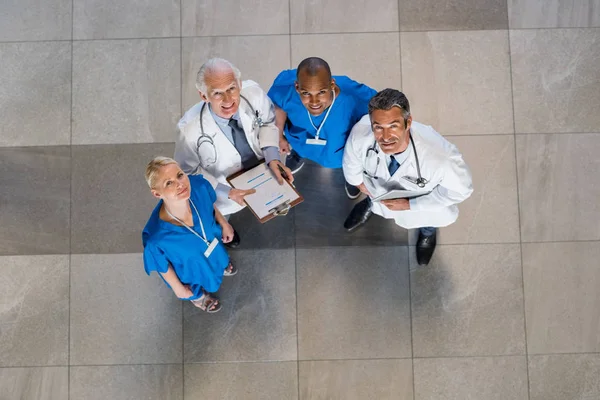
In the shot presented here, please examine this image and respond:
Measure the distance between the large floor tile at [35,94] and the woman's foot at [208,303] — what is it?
158cm

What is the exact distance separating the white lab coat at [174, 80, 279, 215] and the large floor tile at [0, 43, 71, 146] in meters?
1.53

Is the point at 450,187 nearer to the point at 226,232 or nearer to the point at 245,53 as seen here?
the point at 226,232

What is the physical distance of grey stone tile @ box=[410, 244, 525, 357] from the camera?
350 cm

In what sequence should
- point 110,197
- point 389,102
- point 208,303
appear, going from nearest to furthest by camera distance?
point 389,102 → point 208,303 → point 110,197

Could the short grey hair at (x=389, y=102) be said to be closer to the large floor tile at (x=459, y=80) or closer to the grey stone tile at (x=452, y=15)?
the large floor tile at (x=459, y=80)

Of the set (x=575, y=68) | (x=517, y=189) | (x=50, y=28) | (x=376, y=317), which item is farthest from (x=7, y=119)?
(x=575, y=68)

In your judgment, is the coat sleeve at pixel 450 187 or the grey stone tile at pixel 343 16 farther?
the grey stone tile at pixel 343 16

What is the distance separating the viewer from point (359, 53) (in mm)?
3748

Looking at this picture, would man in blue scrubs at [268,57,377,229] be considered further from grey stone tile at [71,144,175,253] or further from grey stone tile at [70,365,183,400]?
grey stone tile at [70,365,183,400]

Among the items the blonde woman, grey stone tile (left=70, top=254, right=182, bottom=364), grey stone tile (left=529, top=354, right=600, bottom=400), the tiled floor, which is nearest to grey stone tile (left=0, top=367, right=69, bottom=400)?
the tiled floor

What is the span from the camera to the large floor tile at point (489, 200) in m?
3.59

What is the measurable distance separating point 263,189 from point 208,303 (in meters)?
1.05

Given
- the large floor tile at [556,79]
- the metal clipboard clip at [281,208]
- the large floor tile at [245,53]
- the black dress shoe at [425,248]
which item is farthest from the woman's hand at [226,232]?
the large floor tile at [556,79]

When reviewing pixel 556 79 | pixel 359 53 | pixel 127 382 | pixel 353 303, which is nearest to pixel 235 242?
pixel 353 303
